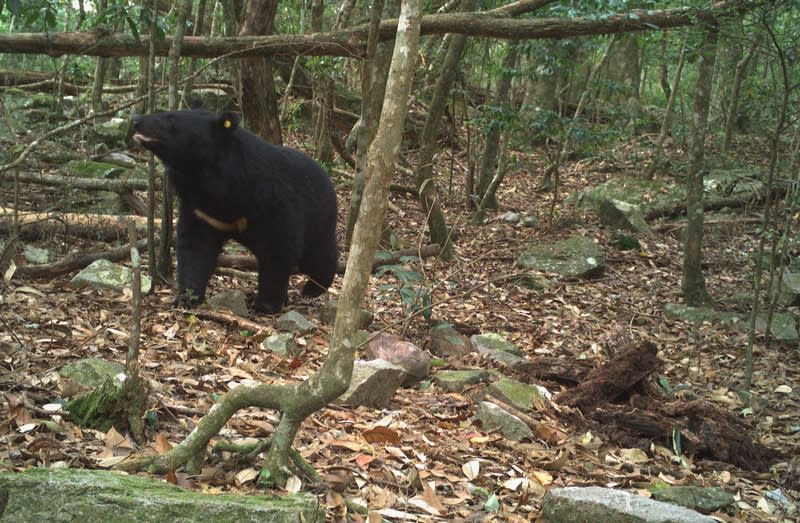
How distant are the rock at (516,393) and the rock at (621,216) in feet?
21.5

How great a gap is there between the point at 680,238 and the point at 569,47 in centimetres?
311

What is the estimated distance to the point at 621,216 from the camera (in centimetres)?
1134

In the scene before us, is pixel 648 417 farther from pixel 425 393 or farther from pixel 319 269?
pixel 319 269

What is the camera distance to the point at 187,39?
6.95m

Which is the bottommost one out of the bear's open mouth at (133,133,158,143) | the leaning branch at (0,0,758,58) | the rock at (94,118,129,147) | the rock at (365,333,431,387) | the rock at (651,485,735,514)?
the rock at (651,485,735,514)

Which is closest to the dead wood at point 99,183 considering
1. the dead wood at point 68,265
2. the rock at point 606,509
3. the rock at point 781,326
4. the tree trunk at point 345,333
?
the dead wood at point 68,265

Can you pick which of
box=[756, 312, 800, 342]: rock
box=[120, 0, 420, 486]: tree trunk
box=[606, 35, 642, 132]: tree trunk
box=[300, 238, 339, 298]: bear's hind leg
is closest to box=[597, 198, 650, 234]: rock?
box=[756, 312, 800, 342]: rock

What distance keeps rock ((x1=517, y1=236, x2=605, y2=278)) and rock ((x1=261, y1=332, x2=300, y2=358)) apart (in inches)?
172

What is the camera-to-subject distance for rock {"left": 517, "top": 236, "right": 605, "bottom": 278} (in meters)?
9.15

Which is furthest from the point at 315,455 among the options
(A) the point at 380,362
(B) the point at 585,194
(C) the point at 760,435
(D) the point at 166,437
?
(B) the point at 585,194

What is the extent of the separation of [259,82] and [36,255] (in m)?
3.07

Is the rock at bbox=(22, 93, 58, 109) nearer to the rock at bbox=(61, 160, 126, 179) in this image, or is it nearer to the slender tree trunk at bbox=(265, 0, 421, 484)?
the rock at bbox=(61, 160, 126, 179)

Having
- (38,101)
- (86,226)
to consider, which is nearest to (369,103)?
(86,226)

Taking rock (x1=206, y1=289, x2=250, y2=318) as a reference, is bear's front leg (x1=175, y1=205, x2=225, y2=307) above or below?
above
